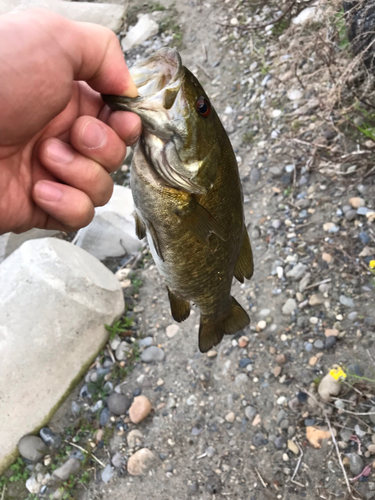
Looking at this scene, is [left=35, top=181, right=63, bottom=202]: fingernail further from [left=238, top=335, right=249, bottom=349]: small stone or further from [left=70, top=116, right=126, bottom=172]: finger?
[left=238, top=335, right=249, bottom=349]: small stone

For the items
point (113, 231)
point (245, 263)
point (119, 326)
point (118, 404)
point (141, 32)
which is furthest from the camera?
point (141, 32)

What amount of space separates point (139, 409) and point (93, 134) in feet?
8.65

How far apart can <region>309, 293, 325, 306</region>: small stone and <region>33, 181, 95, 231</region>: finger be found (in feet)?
7.44

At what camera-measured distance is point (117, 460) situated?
3.46 m

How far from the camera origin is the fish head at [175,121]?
1.49 meters

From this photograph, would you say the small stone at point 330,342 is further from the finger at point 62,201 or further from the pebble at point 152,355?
the finger at point 62,201

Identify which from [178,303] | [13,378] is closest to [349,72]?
[178,303]

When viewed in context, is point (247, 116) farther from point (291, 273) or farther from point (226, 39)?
point (291, 273)

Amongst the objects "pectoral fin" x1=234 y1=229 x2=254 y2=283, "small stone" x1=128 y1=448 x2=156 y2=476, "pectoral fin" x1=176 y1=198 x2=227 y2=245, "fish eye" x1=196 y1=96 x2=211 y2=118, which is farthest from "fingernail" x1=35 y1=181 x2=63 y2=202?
"small stone" x1=128 y1=448 x2=156 y2=476

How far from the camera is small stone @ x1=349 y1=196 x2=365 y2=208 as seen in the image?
3560mm

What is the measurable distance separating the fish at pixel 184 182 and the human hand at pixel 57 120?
0.09 metres

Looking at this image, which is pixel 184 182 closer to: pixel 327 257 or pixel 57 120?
pixel 57 120

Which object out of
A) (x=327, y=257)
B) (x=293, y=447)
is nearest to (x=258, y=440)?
(x=293, y=447)

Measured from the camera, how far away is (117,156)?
171 cm
